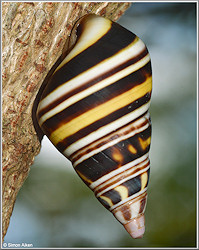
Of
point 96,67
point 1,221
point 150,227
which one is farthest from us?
point 150,227

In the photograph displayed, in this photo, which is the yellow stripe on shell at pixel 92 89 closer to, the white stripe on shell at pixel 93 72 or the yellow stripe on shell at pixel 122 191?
the white stripe on shell at pixel 93 72

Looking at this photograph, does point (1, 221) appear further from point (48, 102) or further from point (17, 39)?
point (17, 39)

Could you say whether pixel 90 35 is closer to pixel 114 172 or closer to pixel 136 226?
pixel 114 172

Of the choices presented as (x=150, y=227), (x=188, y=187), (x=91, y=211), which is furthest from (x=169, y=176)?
(x=91, y=211)

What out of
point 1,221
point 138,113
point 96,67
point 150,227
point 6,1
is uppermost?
point 6,1

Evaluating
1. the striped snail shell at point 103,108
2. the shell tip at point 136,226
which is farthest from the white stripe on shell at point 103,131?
the shell tip at point 136,226

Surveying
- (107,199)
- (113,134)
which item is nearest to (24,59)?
(113,134)
